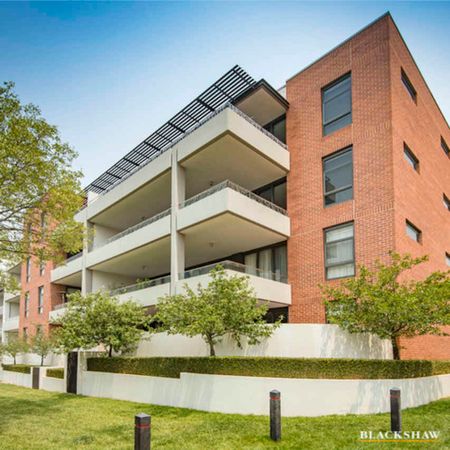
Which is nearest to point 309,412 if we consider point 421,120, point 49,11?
point 49,11

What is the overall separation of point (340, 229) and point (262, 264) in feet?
15.5

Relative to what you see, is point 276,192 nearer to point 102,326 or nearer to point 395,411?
point 102,326

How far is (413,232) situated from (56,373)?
18885 mm

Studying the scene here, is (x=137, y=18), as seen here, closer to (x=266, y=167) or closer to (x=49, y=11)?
(x=49, y=11)

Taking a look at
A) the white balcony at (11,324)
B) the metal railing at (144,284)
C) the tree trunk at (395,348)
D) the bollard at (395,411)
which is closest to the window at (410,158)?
the tree trunk at (395,348)

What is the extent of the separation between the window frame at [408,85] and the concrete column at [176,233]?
1036 cm

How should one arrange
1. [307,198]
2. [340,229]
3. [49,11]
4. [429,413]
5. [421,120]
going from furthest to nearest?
[421,120] → [307,198] → [340,229] → [49,11] → [429,413]

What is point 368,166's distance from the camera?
16.5 meters

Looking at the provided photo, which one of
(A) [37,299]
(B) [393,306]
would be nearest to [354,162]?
(B) [393,306]

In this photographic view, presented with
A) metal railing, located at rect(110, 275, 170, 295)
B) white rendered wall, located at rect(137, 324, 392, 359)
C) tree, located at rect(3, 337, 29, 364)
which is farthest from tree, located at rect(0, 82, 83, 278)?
tree, located at rect(3, 337, 29, 364)

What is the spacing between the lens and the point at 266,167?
63.7 ft

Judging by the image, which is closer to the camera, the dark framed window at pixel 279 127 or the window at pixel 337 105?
the window at pixel 337 105

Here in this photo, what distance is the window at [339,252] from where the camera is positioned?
54.1 feet

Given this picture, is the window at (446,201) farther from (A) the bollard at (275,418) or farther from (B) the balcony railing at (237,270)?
(A) the bollard at (275,418)
